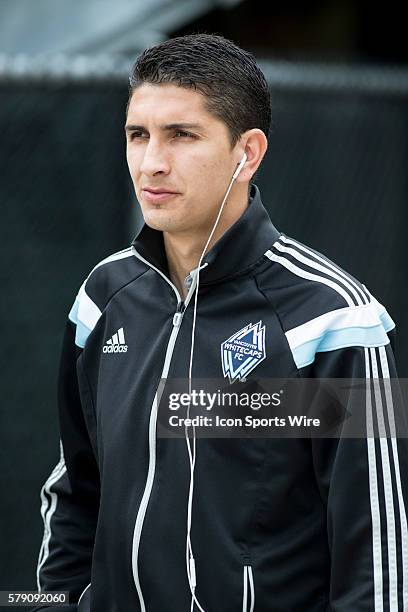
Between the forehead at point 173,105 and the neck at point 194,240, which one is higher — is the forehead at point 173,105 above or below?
above

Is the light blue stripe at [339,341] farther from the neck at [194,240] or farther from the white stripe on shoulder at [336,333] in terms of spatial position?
the neck at [194,240]

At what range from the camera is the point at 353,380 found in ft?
8.61

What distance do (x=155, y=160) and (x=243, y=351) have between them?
506 mm

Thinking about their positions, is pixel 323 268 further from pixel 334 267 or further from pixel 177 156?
pixel 177 156

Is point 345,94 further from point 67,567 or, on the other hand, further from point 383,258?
point 67,567

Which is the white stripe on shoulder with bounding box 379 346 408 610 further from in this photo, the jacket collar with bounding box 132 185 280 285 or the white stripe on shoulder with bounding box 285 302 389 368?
the jacket collar with bounding box 132 185 280 285

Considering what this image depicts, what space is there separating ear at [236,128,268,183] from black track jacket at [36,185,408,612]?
8cm

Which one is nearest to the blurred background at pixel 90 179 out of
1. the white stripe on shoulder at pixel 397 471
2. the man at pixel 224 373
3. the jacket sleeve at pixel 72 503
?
the jacket sleeve at pixel 72 503

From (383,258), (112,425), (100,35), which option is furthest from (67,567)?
(100,35)

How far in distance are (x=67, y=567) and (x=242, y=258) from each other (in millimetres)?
1024

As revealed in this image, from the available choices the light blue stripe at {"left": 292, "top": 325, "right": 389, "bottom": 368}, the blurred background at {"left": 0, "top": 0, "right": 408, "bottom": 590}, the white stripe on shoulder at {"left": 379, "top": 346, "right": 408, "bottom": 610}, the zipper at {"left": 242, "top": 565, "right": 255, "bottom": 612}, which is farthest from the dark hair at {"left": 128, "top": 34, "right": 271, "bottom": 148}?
the blurred background at {"left": 0, "top": 0, "right": 408, "bottom": 590}

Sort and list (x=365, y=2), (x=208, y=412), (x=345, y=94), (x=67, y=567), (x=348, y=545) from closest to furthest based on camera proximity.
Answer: (x=348, y=545)
(x=208, y=412)
(x=67, y=567)
(x=345, y=94)
(x=365, y=2)

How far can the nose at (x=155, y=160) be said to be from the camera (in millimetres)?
→ 2791

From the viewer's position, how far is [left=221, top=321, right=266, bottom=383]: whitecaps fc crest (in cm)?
275
